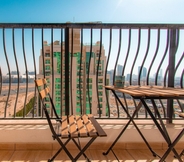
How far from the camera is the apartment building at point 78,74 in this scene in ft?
7.95

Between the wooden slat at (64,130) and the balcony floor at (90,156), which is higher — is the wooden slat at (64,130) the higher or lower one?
the higher one

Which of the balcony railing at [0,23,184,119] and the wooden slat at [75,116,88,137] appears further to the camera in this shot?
the balcony railing at [0,23,184,119]

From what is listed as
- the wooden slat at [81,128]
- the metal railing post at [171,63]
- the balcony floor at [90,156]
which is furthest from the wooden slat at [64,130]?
the metal railing post at [171,63]

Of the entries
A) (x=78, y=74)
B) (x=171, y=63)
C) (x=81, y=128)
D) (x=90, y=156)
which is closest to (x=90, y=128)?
(x=81, y=128)

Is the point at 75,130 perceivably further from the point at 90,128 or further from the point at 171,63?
the point at 171,63

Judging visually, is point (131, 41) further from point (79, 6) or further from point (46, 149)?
point (79, 6)

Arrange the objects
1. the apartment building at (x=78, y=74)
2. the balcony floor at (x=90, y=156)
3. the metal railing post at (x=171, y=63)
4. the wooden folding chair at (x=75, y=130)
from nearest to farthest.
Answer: the wooden folding chair at (x=75, y=130) < the balcony floor at (x=90, y=156) < the metal railing post at (x=171, y=63) < the apartment building at (x=78, y=74)

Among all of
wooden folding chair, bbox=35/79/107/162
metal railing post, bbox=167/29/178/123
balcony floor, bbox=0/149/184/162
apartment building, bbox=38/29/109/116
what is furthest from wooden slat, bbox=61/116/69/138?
metal railing post, bbox=167/29/178/123

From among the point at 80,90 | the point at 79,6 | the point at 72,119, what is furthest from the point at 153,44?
the point at 79,6

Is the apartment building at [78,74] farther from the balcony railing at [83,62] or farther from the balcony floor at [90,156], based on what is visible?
the balcony floor at [90,156]

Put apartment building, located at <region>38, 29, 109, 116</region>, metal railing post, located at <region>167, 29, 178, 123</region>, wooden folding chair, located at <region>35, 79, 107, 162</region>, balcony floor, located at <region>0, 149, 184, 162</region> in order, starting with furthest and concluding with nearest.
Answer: apartment building, located at <region>38, 29, 109, 116</region> < metal railing post, located at <region>167, 29, 178, 123</region> < balcony floor, located at <region>0, 149, 184, 162</region> < wooden folding chair, located at <region>35, 79, 107, 162</region>

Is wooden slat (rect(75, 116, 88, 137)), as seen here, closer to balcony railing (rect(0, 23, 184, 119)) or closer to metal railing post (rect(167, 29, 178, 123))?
balcony railing (rect(0, 23, 184, 119))

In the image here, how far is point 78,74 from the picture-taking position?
2.53 meters

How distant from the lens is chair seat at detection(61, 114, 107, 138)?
1.36 meters
